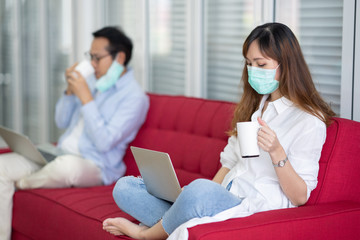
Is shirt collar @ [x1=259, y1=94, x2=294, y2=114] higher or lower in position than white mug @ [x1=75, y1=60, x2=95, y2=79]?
lower

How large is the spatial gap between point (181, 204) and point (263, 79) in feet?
1.89

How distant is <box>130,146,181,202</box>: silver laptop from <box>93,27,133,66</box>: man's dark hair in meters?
1.27

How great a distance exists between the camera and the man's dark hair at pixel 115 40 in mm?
3404

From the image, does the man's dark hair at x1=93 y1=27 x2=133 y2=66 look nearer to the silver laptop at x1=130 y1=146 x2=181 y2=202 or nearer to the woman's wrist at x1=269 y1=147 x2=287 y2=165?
the silver laptop at x1=130 y1=146 x2=181 y2=202

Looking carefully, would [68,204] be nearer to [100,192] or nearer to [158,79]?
[100,192]

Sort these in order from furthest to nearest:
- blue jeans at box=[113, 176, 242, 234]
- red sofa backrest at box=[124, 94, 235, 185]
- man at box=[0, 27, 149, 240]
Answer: man at box=[0, 27, 149, 240], red sofa backrest at box=[124, 94, 235, 185], blue jeans at box=[113, 176, 242, 234]

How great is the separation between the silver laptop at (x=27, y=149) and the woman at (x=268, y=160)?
36.4 inches

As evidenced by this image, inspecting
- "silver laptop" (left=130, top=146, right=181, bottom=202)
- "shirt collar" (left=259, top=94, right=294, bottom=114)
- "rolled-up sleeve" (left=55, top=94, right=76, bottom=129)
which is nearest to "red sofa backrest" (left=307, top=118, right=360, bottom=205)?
"shirt collar" (left=259, top=94, right=294, bottom=114)

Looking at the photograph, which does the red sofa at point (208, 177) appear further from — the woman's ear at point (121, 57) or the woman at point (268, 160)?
the woman's ear at point (121, 57)

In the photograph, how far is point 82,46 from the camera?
4.82 m

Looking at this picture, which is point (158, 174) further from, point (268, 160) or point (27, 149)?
point (27, 149)

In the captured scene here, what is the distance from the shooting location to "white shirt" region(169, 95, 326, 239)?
2094 millimetres

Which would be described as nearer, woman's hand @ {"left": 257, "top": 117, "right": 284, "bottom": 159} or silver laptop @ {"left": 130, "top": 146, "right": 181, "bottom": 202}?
woman's hand @ {"left": 257, "top": 117, "right": 284, "bottom": 159}

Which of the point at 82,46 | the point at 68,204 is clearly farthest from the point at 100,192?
the point at 82,46
